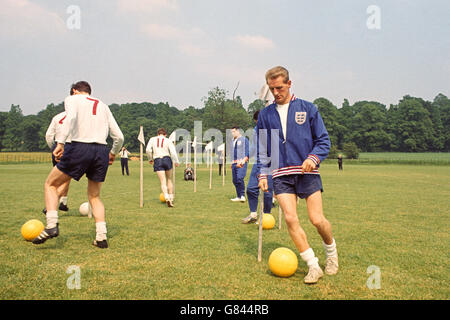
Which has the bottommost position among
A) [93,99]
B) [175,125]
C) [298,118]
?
[298,118]

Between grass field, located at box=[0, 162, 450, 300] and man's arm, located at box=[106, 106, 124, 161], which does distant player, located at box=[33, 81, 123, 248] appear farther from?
grass field, located at box=[0, 162, 450, 300]

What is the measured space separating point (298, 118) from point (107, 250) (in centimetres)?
372

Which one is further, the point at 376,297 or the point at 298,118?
the point at 298,118

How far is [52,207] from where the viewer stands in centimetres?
511

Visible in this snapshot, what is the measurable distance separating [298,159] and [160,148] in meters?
7.12

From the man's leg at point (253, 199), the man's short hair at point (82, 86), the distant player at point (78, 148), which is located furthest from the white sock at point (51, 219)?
the man's leg at point (253, 199)

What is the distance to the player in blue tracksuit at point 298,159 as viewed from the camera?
404cm

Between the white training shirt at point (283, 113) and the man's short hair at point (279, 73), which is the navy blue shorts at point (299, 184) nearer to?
the white training shirt at point (283, 113)

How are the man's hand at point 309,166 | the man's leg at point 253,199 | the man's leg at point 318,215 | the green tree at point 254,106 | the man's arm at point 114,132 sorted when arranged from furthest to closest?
the green tree at point 254,106 → the man's leg at point 253,199 → the man's arm at point 114,132 → the man's leg at point 318,215 → the man's hand at point 309,166

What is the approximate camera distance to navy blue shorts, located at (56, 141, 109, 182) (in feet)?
16.4

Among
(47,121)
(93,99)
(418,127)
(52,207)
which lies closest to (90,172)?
(52,207)

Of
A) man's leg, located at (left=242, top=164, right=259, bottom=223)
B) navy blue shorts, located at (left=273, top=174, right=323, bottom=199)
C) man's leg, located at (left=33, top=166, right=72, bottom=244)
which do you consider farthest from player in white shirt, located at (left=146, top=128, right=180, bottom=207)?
navy blue shorts, located at (left=273, top=174, right=323, bottom=199)
